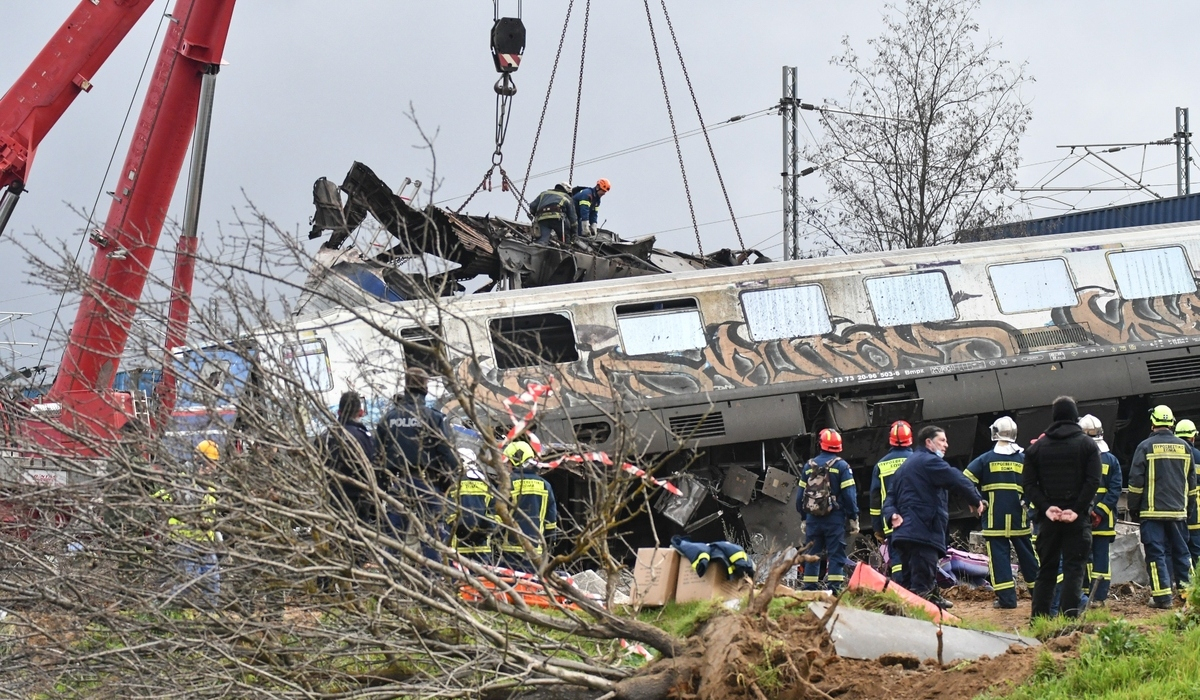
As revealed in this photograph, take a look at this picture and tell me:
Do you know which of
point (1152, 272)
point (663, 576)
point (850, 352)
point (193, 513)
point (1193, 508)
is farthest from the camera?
point (1152, 272)

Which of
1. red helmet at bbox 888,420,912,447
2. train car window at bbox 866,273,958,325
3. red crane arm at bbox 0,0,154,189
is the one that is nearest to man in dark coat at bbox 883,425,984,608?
red helmet at bbox 888,420,912,447

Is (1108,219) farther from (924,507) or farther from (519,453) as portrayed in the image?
(519,453)

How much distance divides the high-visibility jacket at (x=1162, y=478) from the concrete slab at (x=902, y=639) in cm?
313

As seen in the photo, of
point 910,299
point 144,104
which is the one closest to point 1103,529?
point 910,299

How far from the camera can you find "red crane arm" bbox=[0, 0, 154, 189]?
11.1 m

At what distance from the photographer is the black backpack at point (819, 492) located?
393 inches

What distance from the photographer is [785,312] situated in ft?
42.0

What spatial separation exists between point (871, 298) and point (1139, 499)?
160 inches

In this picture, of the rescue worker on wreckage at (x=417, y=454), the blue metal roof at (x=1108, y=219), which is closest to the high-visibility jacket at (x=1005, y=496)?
the rescue worker on wreckage at (x=417, y=454)

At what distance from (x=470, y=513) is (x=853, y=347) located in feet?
24.6

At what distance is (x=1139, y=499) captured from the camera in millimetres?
9523

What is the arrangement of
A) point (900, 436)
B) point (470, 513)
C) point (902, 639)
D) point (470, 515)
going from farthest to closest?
point (900, 436) → point (470, 515) → point (902, 639) → point (470, 513)

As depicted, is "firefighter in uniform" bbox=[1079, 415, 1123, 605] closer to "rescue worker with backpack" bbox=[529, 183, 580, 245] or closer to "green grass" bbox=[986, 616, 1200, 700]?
"green grass" bbox=[986, 616, 1200, 700]

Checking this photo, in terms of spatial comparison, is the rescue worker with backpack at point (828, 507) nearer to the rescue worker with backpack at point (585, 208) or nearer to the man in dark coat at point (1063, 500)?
the man in dark coat at point (1063, 500)
